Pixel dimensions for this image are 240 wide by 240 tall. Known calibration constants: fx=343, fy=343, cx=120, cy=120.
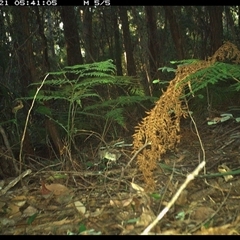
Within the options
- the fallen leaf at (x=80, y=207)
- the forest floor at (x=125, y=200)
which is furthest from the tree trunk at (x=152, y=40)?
the fallen leaf at (x=80, y=207)

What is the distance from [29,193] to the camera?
2.49m

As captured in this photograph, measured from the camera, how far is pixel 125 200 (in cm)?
217

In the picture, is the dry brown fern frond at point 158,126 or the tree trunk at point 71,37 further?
the tree trunk at point 71,37

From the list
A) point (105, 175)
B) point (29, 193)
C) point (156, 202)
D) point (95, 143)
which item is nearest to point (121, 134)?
point (95, 143)

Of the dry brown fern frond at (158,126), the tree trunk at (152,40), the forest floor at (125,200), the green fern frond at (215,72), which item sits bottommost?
the forest floor at (125,200)

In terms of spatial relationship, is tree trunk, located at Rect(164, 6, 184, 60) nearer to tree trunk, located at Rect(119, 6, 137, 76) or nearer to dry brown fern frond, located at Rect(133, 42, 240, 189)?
dry brown fern frond, located at Rect(133, 42, 240, 189)

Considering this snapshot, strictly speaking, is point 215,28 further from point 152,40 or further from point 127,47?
point 127,47

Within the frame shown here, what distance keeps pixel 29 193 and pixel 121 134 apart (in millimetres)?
1502

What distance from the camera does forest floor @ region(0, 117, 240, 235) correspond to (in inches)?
73.3

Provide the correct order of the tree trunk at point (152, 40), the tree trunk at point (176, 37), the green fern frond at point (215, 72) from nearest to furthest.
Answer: the green fern frond at point (215, 72) → the tree trunk at point (176, 37) → the tree trunk at point (152, 40)

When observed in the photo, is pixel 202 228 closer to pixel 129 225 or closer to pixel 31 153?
pixel 129 225

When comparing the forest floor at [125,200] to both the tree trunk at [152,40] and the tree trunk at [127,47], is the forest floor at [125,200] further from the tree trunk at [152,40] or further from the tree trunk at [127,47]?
the tree trunk at [127,47]

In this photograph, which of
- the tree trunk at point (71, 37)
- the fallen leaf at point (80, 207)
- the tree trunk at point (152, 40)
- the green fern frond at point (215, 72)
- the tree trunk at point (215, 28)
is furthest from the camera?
the tree trunk at point (152, 40)

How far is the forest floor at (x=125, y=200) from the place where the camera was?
73.3 inches
